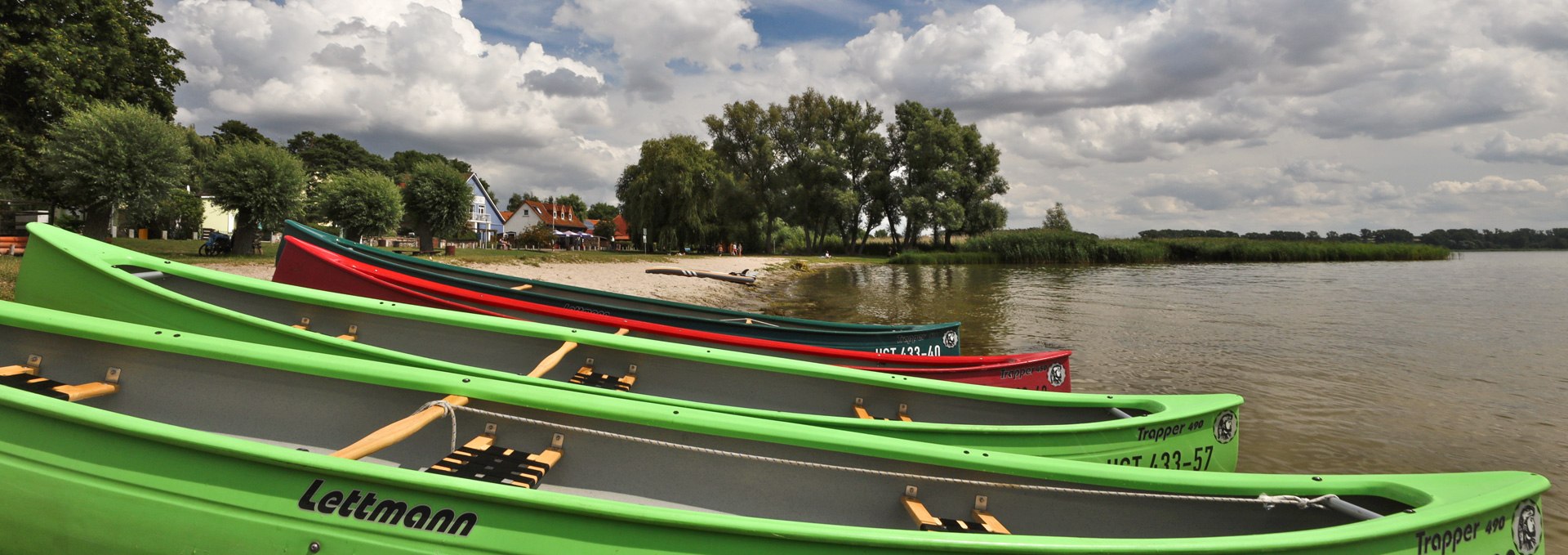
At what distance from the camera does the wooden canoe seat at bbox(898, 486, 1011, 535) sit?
2.85 meters

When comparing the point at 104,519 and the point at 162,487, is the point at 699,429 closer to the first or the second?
the point at 162,487

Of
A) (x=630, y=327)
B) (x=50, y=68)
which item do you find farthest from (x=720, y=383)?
(x=50, y=68)

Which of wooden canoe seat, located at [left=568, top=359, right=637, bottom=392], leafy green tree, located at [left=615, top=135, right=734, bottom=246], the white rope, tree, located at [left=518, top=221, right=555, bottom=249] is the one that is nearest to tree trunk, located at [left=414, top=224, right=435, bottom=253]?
leafy green tree, located at [left=615, top=135, right=734, bottom=246]

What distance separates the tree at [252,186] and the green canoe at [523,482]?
76.0 feet

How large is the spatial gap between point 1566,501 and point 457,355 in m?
8.94

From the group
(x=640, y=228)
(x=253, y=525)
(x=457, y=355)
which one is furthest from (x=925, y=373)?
(x=640, y=228)

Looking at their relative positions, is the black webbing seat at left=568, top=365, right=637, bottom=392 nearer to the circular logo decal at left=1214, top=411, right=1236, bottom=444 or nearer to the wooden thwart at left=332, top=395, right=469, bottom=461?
the wooden thwart at left=332, top=395, right=469, bottom=461

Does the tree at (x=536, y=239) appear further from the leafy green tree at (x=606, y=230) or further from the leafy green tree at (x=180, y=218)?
the leafy green tree at (x=606, y=230)

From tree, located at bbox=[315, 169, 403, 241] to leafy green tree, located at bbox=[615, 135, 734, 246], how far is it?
19.4 meters

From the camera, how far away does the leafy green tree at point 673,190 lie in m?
44.5

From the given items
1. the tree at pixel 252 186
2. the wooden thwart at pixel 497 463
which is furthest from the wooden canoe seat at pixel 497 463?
the tree at pixel 252 186

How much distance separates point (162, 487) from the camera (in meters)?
2.20

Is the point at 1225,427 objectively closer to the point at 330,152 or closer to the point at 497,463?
the point at 497,463

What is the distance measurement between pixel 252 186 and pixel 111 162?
11.3ft
